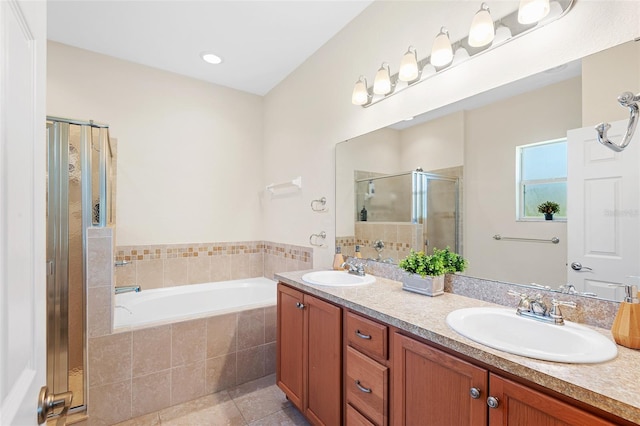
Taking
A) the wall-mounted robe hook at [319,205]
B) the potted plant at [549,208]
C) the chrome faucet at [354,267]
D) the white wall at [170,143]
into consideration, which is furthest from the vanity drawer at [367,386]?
the white wall at [170,143]

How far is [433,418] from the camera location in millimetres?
1050

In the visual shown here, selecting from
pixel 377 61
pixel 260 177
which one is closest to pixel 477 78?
pixel 377 61

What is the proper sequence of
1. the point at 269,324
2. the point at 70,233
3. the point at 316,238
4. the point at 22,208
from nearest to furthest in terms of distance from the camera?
the point at 22,208 < the point at 70,233 < the point at 269,324 < the point at 316,238

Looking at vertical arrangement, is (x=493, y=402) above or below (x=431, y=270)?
below

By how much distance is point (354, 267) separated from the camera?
2.10m

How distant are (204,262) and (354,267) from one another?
1807mm

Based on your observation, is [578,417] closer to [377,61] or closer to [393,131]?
[393,131]

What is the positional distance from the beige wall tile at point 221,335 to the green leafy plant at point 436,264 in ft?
4.84

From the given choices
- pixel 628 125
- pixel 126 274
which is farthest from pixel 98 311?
pixel 628 125

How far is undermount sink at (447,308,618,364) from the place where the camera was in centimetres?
84

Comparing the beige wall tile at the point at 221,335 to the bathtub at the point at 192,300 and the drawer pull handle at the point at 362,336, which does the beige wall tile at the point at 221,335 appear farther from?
the drawer pull handle at the point at 362,336

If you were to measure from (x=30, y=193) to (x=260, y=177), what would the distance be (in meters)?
2.99

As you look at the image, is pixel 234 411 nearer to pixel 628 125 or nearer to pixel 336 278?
pixel 336 278

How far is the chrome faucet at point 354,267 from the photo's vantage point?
6.72 ft
